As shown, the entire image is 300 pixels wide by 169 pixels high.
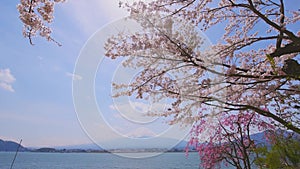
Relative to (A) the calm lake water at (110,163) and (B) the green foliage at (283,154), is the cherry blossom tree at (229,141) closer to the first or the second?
(B) the green foliage at (283,154)

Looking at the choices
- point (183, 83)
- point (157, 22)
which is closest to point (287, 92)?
point (183, 83)

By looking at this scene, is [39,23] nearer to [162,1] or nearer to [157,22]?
[157,22]

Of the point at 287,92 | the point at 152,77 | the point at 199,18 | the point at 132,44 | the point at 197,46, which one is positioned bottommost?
the point at 287,92

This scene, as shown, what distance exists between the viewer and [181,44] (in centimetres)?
248

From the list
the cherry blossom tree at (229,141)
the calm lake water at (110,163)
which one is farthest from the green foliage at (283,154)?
the calm lake water at (110,163)

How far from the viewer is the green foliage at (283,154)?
410cm

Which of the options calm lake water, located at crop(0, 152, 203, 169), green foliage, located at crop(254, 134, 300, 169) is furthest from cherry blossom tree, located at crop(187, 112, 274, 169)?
calm lake water, located at crop(0, 152, 203, 169)

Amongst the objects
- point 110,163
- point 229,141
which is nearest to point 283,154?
point 229,141

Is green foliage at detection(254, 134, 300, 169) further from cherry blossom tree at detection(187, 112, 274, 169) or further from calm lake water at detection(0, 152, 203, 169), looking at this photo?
calm lake water at detection(0, 152, 203, 169)

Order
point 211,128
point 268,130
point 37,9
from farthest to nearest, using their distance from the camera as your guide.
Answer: point 211,128
point 268,130
point 37,9

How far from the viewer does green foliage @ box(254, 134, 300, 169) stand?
410 centimetres

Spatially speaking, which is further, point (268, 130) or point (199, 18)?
point (268, 130)

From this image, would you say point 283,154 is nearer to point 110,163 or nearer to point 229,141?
point 229,141

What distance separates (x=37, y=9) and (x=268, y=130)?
5.10 meters
